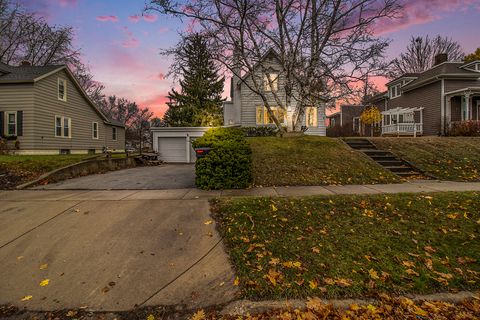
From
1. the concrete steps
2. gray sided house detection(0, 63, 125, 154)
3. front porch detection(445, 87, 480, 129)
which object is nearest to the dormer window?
front porch detection(445, 87, 480, 129)

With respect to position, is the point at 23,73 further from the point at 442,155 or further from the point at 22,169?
the point at 442,155

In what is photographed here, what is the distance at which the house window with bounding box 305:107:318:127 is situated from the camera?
821 inches

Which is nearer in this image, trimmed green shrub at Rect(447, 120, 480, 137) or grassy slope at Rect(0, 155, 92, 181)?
grassy slope at Rect(0, 155, 92, 181)

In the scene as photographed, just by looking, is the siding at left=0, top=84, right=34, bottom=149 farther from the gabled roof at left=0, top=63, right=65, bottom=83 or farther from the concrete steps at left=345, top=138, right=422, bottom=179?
the concrete steps at left=345, top=138, right=422, bottom=179

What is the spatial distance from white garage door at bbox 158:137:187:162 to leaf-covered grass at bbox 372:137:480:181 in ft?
43.6

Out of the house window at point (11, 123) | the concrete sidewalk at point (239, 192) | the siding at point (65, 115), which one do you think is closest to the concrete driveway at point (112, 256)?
the concrete sidewalk at point (239, 192)

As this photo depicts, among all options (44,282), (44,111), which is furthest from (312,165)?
(44,111)

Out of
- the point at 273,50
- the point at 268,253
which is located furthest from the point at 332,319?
the point at 273,50

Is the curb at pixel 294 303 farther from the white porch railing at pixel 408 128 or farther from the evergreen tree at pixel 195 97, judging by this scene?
the evergreen tree at pixel 195 97

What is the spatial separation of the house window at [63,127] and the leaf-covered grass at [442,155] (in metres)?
20.8

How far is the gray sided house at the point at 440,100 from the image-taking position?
20016mm

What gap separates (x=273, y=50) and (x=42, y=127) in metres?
15.9

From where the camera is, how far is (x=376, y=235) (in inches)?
161

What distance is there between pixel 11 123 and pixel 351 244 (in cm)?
2097
